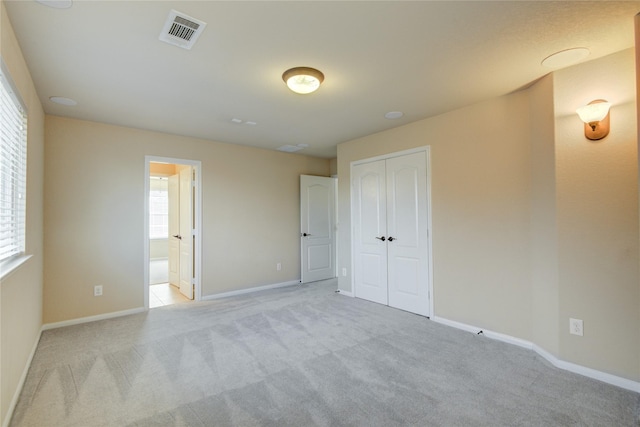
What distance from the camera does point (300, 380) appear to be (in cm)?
231

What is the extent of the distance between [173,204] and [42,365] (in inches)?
130

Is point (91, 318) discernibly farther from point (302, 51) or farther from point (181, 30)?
point (302, 51)

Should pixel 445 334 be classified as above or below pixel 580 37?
below

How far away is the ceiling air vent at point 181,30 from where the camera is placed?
73.1 inches

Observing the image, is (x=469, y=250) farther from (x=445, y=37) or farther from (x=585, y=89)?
(x=445, y=37)

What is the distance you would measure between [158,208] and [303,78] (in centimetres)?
735

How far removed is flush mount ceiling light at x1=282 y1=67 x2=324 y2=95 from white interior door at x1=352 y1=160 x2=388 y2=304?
2008 millimetres

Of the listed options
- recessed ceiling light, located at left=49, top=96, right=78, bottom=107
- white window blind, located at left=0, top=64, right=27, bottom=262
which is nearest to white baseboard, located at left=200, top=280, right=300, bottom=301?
white window blind, located at left=0, top=64, right=27, bottom=262

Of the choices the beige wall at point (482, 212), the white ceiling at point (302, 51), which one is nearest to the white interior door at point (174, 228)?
the white ceiling at point (302, 51)

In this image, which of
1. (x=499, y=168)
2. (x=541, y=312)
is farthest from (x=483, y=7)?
(x=541, y=312)

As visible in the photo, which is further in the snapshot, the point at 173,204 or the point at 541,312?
the point at 173,204

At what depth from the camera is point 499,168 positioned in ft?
10.2

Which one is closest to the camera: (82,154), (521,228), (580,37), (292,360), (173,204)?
(580,37)

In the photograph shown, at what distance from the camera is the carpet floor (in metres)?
1.90
